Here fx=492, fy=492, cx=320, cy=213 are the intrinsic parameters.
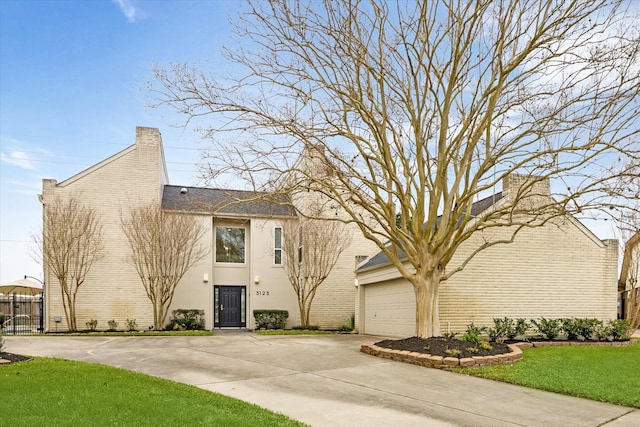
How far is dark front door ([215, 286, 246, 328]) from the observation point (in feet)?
72.9

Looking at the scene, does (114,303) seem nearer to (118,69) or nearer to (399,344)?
(118,69)

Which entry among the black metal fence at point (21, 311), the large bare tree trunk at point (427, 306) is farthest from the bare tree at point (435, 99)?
the black metal fence at point (21, 311)

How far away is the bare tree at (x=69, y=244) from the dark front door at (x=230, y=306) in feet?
18.4

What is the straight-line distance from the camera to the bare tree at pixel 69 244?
59.9 ft

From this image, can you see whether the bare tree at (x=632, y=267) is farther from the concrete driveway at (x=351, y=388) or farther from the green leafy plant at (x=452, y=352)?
the concrete driveway at (x=351, y=388)

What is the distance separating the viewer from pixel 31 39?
41.6 ft

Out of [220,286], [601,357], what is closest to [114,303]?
[220,286]

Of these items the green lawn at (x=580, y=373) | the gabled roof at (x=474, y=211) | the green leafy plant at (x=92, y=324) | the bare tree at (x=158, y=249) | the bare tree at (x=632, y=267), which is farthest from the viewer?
the bare tree at (x=158, y=249)

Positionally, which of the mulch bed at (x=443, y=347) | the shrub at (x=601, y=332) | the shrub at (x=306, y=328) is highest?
the mulch bed at (x=443, y=347)

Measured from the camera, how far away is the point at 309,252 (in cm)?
2084

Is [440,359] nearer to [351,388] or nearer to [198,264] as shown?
[351,388]

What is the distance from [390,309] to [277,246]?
7.55 metres

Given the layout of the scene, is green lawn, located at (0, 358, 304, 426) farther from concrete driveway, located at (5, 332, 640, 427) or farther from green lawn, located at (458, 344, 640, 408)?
green lawn, located at (458, 344, 640, 408)

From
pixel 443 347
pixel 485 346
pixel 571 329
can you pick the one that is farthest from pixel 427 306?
pixel 571 329
